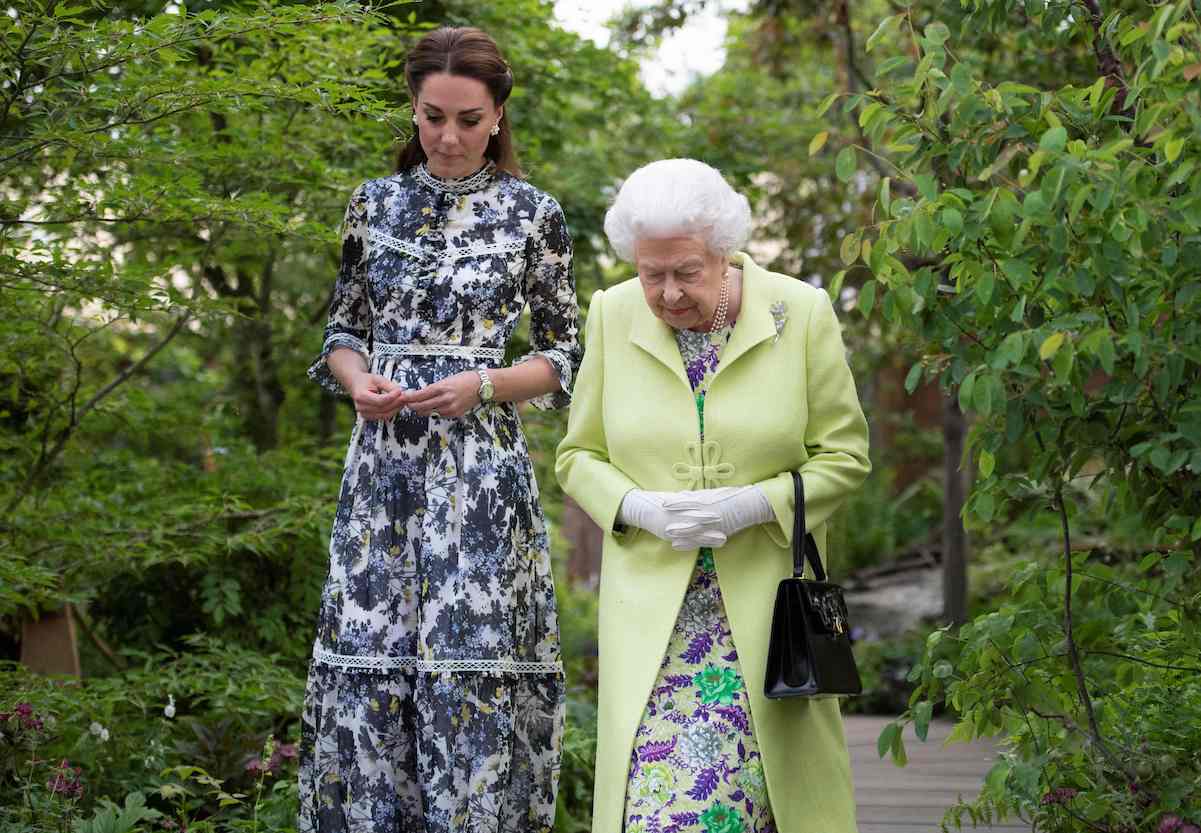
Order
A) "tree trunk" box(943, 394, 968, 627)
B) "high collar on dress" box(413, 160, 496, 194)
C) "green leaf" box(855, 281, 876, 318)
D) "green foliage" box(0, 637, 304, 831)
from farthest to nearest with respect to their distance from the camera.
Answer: "tree trunk" box(943, 394, 968, 627) → "green foliage" box(0, 637, 304, 831) → "high collar on dress" box(413, 160, 496, 194) → "green leaf" box(855, 281, 876, 318)

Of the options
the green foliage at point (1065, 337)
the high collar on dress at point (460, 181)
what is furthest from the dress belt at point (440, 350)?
the green foliage at point (1065, 337)

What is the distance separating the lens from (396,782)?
3.49 meters

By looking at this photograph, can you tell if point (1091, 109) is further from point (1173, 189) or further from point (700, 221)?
point (700, 221)

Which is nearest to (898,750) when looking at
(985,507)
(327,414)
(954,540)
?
(985,507)

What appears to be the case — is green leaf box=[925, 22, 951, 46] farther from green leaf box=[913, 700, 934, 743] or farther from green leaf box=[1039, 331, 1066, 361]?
green leaf box=[913, 700, 934, 743]

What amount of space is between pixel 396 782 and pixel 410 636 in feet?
1.09

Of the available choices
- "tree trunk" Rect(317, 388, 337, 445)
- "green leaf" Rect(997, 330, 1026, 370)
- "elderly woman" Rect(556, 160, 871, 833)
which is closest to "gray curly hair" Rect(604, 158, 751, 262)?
"elderly woman" Rect(556, 160, 871, 833)

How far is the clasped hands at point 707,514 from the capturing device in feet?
10.2

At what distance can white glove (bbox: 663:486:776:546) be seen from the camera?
3105mm

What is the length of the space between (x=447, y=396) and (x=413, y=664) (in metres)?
0.60

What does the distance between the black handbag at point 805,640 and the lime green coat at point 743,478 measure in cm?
8

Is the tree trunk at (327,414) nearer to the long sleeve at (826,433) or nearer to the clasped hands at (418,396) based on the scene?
the clasped hands at (418,396)

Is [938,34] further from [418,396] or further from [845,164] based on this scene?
[418,396]

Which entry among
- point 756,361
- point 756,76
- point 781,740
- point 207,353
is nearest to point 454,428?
point 756,361
